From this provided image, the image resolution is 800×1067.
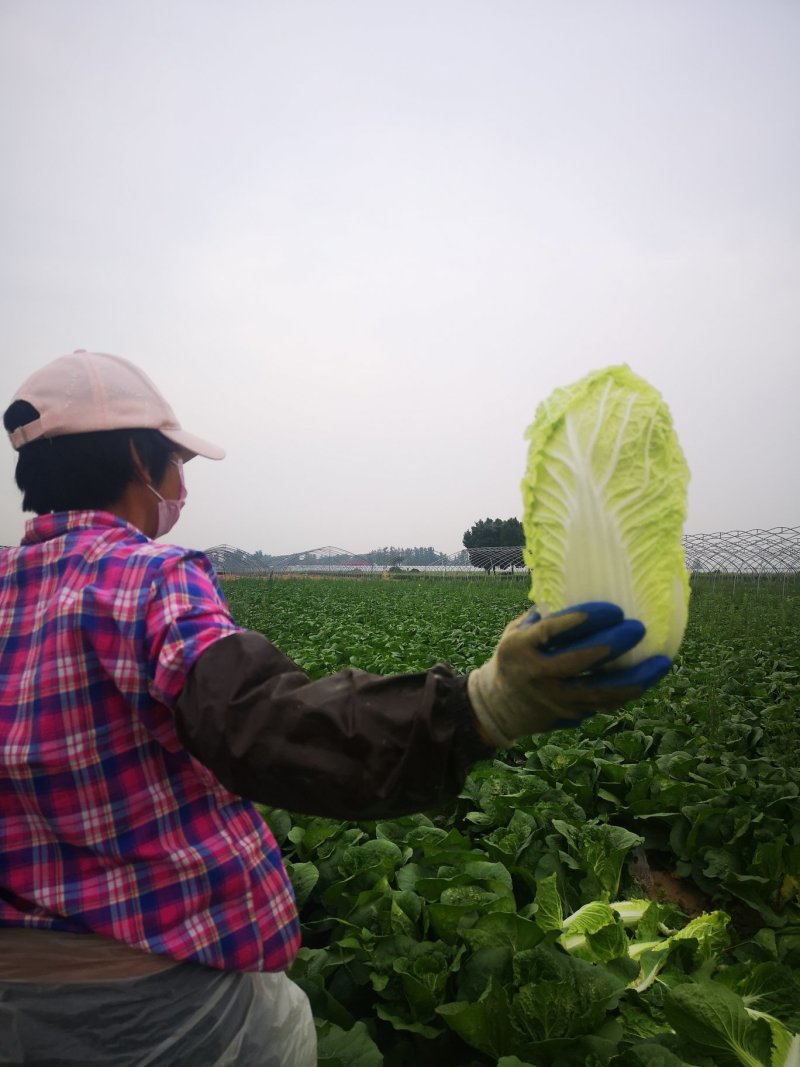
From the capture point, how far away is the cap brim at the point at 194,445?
160cm

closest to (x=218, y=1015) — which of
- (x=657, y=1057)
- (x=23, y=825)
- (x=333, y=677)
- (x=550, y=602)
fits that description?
(x=23, y=825)

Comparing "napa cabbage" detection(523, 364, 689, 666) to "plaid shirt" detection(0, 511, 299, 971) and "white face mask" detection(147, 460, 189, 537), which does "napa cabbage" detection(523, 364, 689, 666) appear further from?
"white face mask" detection(147, 460, 189, 537)

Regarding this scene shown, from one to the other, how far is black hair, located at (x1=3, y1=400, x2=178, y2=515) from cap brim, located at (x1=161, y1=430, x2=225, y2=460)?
8 centimetres

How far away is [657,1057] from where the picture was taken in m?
1.81

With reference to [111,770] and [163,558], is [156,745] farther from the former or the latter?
[163,558]

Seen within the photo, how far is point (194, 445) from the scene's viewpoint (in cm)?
165

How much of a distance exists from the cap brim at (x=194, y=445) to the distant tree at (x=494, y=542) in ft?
113

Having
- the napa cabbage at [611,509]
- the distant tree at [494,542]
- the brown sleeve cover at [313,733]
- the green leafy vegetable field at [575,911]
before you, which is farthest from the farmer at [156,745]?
the distant tree at [494,542]

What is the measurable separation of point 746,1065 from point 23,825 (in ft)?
6.31

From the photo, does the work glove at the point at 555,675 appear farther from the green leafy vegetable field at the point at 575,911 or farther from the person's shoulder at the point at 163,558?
the green leafy vegetable field at the point at 575,911

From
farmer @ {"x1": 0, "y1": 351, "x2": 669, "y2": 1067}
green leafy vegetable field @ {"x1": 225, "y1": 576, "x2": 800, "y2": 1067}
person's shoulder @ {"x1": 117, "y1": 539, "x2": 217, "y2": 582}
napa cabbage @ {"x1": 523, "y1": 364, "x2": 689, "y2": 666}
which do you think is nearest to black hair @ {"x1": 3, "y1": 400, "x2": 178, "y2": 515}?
farmer @ {"x1": 0, "y1": 351, "x2": 669, "y2": 1067}

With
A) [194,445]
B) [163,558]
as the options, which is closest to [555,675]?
[163,558]

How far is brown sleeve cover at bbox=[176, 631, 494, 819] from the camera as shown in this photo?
43.9 inches

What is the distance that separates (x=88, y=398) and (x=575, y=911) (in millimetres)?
2671
